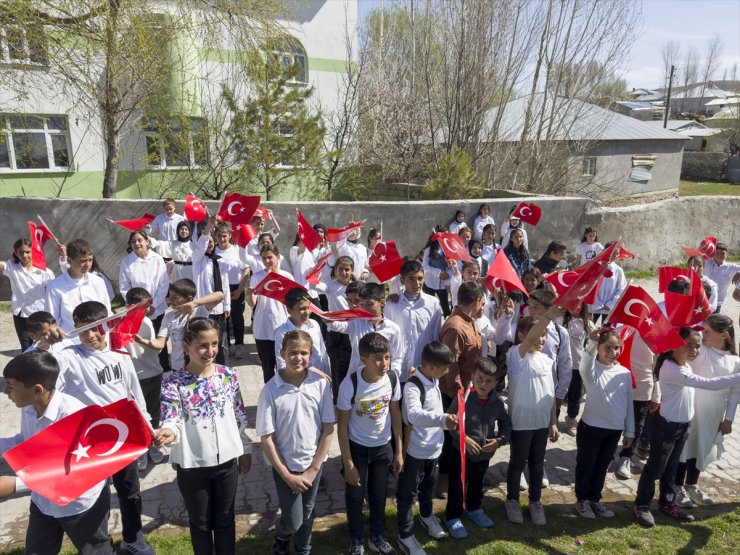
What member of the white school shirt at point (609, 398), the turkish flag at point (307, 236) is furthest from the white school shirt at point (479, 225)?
the white school shirt at point (609, 398)

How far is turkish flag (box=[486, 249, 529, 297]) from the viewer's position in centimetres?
532

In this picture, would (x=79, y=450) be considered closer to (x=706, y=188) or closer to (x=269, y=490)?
(x=269, y=490)

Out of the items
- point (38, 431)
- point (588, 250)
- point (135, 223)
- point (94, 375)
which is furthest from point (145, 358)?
point (588, 250)

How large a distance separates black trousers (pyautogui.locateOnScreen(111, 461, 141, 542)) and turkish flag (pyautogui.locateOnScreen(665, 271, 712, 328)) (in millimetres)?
4272

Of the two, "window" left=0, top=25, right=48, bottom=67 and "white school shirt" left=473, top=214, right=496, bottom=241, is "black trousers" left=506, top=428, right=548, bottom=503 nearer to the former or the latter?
"white school shirt" left=473, top=214, right=496, bottom=241

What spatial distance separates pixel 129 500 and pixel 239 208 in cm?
467

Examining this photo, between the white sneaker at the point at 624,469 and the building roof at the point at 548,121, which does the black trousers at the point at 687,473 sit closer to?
the white sneaker at the point at 624,469

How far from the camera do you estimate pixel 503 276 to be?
17.5 ft

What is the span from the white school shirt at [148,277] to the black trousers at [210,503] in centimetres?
328

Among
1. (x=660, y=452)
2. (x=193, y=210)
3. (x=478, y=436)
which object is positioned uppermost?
(x=193, y=210)

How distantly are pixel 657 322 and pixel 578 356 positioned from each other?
138 cm

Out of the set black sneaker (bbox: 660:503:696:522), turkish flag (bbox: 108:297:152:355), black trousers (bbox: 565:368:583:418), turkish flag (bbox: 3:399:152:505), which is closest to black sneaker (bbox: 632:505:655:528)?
Result: black sneaker (bbox: 660:503:696:522)

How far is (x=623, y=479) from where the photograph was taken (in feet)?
16.3

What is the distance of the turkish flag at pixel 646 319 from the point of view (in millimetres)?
4203
